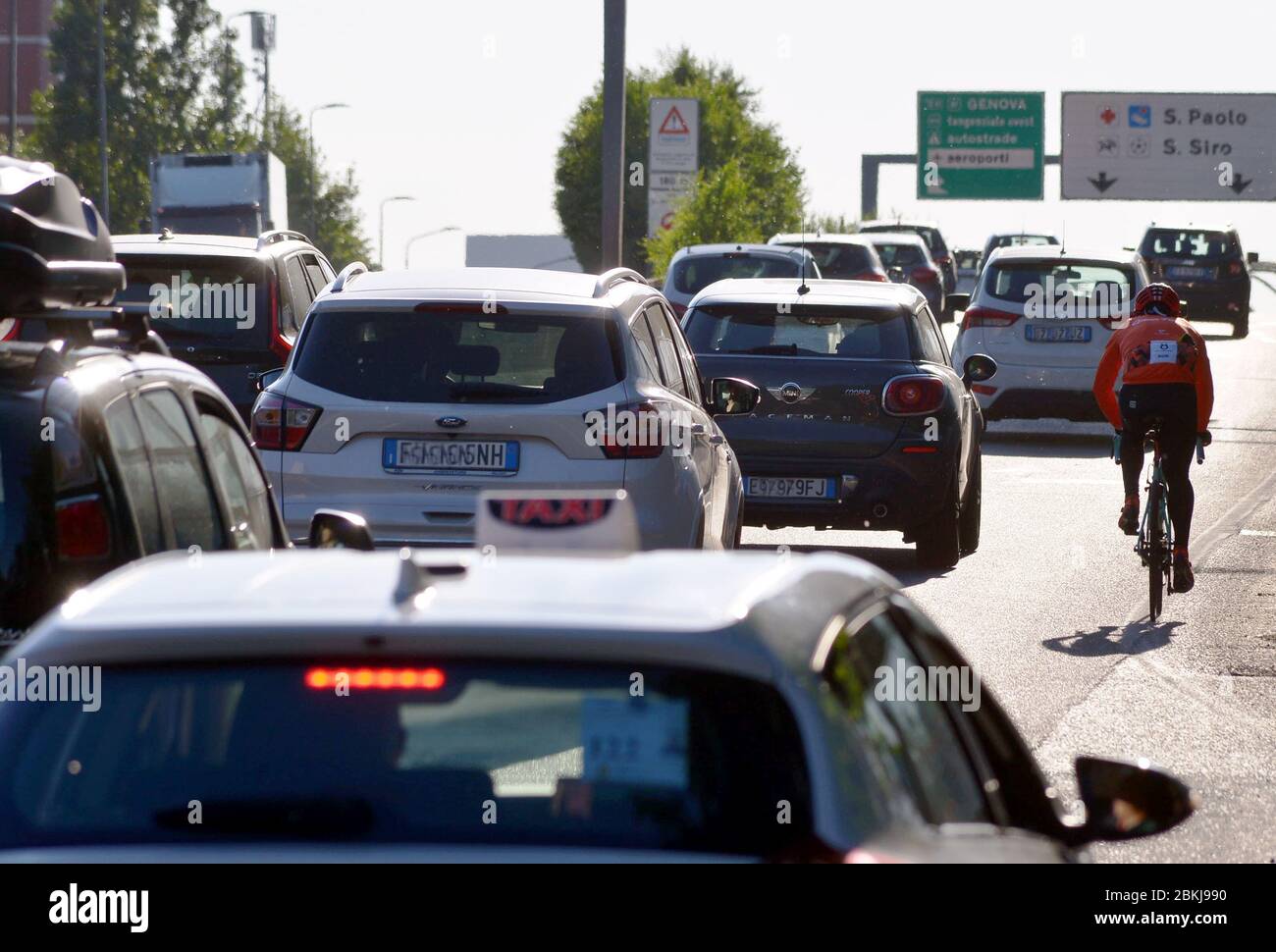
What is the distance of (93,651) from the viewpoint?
311 cm

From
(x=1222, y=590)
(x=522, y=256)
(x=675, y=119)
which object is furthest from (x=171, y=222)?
(x=522, y=256)

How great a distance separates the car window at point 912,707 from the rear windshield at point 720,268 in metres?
22.0

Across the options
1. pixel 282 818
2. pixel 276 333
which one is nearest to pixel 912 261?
pixel 276 333

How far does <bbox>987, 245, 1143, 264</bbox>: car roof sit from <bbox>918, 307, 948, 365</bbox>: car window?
8320 mm

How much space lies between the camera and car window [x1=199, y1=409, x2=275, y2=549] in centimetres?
595

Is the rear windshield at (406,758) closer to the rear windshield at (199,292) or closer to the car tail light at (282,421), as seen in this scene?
the car tail light at (282,421)

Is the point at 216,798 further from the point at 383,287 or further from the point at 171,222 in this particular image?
the point at 171,222

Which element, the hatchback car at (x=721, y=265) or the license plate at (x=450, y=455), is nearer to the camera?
the license plate at (x=450, y=455)

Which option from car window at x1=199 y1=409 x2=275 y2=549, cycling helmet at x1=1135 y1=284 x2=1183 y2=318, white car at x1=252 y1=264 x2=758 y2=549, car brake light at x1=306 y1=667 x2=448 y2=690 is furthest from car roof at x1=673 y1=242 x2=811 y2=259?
car brake light at x1=306 y1=667 x2=448 y2=690

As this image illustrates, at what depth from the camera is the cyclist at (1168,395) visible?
12859mm

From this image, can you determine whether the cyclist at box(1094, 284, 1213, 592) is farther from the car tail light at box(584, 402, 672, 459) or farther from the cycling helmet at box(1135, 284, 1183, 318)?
the car tail light at box(584, 402, 672, 459)

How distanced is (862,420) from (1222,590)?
2197 millimetres

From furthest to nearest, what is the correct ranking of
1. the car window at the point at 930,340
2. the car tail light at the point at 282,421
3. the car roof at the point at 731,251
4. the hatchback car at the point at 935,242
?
1. the hatchback car at the point at 935,242
2. the car roof at the point at 731,251
3. the car window at the point at 930,340
4. the car tail light at the point at 282,421

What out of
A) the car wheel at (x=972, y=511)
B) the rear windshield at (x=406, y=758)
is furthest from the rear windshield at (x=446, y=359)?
the rear windshield at (x=406, y=758)
